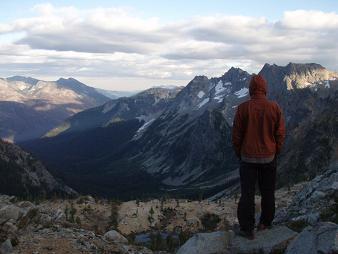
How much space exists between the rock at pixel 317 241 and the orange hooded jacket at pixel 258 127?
2.74 meters

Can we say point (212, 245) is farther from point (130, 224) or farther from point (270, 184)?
point (130, 224)

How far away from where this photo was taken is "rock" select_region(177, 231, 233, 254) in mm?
15703

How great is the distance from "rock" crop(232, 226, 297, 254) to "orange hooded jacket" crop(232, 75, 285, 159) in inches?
94.2

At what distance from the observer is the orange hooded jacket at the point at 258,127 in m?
15.6

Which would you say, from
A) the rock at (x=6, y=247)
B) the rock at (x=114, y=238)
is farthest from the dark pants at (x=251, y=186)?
the rock at (x=6, y=247)

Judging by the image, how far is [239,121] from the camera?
15.9 meters

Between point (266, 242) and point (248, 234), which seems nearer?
point (266, 242)

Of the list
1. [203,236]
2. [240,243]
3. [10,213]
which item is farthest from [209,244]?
[10,213]

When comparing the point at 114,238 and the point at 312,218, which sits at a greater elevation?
the point at 312,218

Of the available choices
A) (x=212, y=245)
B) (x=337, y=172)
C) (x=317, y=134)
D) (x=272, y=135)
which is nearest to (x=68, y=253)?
(x=212, y=245)

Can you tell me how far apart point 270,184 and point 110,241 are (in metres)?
6.77

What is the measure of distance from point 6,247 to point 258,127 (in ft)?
29.6

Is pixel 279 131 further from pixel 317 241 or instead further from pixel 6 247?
pixel 6 247

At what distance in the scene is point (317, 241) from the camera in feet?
43.1
